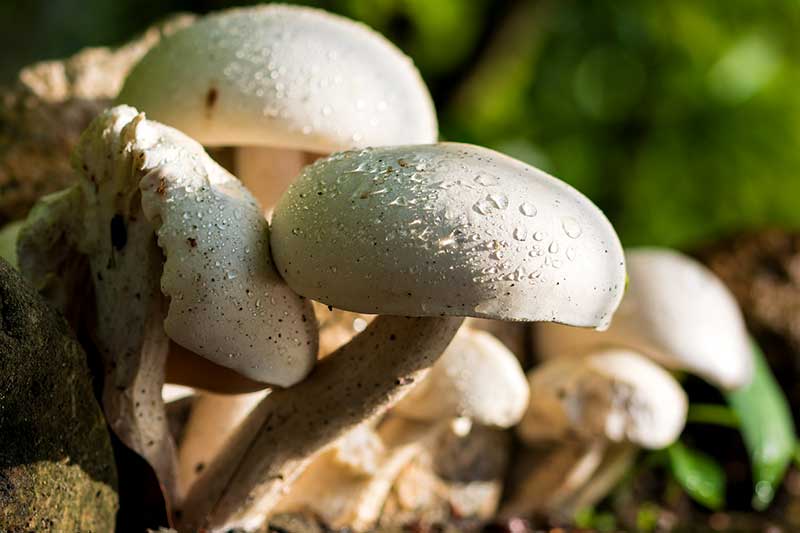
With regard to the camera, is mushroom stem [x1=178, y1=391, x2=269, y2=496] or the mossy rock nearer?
the mossy rock

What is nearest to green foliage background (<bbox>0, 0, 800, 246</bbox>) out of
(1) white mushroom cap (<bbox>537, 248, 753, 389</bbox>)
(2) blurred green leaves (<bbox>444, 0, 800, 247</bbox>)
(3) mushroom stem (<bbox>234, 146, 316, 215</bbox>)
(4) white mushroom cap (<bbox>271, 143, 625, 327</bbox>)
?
(2) blurred green leaves (<bbox>444, 0, 800, 247</bbox>)

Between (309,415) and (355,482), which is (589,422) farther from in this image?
(309,415)

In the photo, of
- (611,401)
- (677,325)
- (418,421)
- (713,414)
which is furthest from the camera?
(713,414)

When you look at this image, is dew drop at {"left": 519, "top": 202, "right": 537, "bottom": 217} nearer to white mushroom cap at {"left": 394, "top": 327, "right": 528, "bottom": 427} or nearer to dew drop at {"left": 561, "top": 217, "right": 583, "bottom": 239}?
dew drop at {"left": 561, "top": 217, "right": 583, "bottom": 239}

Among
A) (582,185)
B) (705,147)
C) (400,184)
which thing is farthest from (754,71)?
(400,184)

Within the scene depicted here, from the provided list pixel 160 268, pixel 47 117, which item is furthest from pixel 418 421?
pixel 47 117
